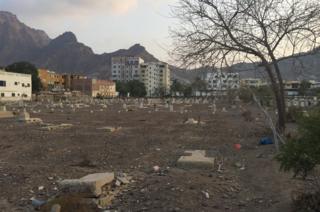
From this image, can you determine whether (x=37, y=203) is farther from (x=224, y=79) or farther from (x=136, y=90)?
(x=136, y=90)

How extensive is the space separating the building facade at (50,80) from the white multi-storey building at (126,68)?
28.3m

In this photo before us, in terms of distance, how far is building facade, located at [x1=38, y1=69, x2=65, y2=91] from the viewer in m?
137

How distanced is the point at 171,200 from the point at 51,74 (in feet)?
464

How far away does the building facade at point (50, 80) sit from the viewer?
448 ft

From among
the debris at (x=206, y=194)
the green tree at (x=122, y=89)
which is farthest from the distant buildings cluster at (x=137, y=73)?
the debris at (x=206, y=194)

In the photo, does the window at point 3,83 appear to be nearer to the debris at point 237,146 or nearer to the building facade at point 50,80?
the building facade at point 50,80

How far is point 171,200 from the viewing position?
7.54m

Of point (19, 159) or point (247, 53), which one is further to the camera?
point (247, 53)

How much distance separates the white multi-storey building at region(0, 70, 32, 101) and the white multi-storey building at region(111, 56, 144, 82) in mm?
68348

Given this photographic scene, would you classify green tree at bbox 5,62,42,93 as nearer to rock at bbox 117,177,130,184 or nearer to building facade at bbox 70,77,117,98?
building facade at bbox 70,77,117,98

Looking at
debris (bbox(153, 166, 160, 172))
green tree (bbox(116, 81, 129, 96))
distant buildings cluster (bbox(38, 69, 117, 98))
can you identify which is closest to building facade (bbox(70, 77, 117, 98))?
distant buildings cluster (bbox(38, 69, 117, 98))

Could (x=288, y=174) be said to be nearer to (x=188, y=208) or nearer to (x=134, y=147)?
(x=188, y=208)

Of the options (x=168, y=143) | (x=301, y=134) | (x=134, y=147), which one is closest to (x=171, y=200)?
(x=301, y=134)

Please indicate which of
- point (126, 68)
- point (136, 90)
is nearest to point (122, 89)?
point (136, 90)
